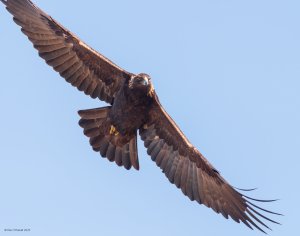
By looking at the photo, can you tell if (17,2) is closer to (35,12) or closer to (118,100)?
(35,12)

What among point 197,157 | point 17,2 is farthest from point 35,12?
A: point 197,157

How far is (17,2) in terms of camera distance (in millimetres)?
21422

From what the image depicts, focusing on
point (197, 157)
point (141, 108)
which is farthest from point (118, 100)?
point (197, 157)

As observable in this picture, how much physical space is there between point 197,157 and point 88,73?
9.36ft

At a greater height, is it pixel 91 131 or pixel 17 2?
pixel 17 2

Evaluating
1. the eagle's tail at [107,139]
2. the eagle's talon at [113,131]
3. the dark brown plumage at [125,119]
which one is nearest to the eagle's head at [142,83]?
the dark brown plumage at [125,119]

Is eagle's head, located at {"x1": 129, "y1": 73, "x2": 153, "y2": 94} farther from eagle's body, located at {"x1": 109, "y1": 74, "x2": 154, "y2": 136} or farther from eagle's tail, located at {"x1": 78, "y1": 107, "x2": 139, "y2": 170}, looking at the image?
eagle's tail, located at {"x1": 78, "y1": 107, "x2": 139, "y2": 170}

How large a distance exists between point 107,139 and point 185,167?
1766 millimetres

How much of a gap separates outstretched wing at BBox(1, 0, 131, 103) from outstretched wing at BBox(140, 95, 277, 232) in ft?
3.57

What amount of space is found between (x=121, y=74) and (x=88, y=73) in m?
0.72

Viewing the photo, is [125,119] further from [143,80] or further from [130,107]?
[143,80]

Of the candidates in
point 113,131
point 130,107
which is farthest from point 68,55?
point 113,131

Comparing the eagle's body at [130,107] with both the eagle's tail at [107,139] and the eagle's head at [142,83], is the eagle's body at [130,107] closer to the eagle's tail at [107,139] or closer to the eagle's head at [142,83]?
the eagle's head at [142,83]

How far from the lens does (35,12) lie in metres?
21.6
